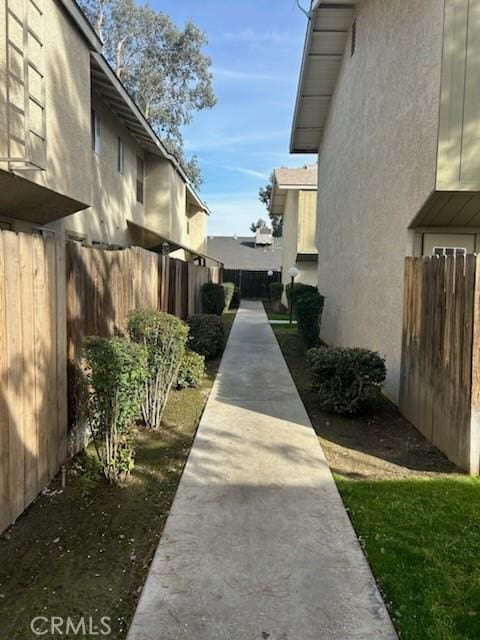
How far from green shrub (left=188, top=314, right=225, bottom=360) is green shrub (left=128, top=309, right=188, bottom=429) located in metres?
3.67

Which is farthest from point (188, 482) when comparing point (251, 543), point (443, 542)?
point (443, 542)

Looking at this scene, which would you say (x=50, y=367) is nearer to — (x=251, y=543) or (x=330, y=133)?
(x=251, y=543)

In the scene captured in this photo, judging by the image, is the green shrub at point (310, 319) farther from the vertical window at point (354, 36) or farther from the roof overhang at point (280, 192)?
the roof overhang at point (280, 192)

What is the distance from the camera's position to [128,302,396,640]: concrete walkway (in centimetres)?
270

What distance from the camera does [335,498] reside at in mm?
4289

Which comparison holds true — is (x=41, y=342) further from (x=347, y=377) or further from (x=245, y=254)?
(x=245, y=254)

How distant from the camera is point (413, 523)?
12.6 ft

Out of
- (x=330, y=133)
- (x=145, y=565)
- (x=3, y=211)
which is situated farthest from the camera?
(x=330, y=133)

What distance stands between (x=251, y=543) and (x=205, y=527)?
16.5 inches

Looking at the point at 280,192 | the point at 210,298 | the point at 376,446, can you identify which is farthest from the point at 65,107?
the point at 280,192

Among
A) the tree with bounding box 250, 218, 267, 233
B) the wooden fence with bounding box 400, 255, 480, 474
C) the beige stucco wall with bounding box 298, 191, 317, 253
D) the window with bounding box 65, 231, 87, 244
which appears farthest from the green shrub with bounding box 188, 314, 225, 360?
the tree with bounding box 250, 218, 267, 233

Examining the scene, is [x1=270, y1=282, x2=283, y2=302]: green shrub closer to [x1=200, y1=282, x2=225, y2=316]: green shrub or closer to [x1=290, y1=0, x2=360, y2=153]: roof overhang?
[x1=290, y1=0, x2=360, y2=153]: roof overhang

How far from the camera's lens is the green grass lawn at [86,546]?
282 centimetres

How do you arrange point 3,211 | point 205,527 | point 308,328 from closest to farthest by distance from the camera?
1. point 205,527
2. point 3,211
3. point 308,328
